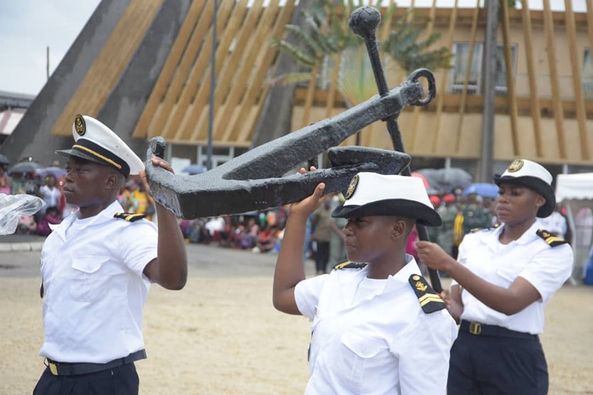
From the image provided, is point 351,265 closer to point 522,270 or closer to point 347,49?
point 522,270

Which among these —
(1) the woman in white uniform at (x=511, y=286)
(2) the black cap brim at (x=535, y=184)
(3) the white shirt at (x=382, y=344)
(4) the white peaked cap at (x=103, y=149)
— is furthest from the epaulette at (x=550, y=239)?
(4) the white peaked cap at (x=103, y=149)

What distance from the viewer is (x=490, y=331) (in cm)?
450

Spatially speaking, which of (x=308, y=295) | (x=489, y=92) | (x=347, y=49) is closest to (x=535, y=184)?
(x=308, y=295)

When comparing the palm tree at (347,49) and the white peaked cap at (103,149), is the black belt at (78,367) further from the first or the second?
the palm tree at (347,49)

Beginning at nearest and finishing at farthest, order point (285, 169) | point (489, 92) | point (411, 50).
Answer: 1. point (285, 169)
2. point (489, 92)
3. point (411, 50)

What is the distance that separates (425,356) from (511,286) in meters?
1.55

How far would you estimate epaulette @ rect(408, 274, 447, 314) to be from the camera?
2.86m

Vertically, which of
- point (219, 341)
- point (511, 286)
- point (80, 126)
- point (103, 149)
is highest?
point (80, 126)

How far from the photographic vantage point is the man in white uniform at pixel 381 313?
284 cm

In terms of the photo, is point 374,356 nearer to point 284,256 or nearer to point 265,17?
point 284,256

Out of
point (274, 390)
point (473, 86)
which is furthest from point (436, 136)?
point (274, 390)

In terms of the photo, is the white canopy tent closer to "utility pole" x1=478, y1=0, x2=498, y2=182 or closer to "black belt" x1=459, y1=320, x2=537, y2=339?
"utility pole" x1=478, y1=0, x2=498, y2=182

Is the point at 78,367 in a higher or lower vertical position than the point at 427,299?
lower

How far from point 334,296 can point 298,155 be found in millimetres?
597
